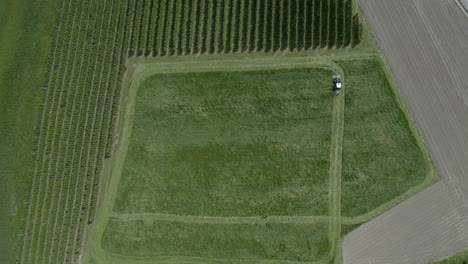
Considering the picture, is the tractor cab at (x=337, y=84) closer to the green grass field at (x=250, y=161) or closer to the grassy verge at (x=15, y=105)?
the green grass field at (x=250, y=161)

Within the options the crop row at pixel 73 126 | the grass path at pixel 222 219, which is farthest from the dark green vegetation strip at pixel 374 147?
the crop row at pixel 73 126

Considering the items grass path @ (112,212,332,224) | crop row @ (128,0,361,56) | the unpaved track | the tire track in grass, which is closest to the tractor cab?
the tire track in grass

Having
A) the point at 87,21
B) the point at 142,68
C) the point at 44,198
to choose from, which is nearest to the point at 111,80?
the point at 142,68

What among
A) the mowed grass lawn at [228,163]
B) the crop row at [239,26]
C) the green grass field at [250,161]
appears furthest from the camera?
the crop row at [239,26]

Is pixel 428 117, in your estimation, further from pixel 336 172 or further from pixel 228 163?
pixel 228 163

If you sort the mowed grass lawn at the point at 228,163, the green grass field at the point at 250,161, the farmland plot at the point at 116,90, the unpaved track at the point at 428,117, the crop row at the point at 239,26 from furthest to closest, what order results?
the crop row at the point at 239,26 → the farmland plot at the point at 116,90 → the mowed grass lawn at the point at 228,163 → the green grass field at the point at 250,161 → the unpaved track at the point at 428,117

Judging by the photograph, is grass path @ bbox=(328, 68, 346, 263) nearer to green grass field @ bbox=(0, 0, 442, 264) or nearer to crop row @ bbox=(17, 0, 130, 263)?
green grass field @ bbox=(0, 0, 442, 264)
